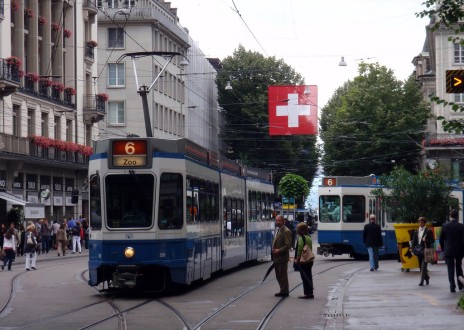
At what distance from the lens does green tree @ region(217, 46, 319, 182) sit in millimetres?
89062

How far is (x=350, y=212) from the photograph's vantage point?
137 feet

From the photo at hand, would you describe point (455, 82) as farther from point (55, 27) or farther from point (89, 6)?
point (89, 6)

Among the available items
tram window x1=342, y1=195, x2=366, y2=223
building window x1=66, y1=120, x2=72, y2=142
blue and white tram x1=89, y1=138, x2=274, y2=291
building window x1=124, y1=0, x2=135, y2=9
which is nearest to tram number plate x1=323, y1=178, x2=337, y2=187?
tram window x1=342, y1=195, x2=366, y2=223

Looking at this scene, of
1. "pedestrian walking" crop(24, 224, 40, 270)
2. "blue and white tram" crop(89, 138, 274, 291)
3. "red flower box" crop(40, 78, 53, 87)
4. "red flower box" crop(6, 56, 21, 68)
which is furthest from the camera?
"red flower box" crop(40, 78, 53, 87)

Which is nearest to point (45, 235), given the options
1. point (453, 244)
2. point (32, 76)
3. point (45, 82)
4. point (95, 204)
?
point (32, 76)

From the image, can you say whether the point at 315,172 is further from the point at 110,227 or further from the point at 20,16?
the point at 110,227

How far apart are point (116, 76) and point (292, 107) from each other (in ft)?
150

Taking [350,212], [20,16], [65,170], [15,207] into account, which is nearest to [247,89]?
[65,170]

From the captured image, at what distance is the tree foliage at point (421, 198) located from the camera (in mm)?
34500

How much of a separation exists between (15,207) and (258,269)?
59.6 feet

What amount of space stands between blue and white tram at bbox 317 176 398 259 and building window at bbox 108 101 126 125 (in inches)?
1696

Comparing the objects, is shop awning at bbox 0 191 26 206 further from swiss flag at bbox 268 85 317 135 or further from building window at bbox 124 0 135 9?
building window at bbox 124 0 135 9

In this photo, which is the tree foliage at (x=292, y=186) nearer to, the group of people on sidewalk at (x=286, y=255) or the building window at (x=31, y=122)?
the building window at (x=31, y=122)

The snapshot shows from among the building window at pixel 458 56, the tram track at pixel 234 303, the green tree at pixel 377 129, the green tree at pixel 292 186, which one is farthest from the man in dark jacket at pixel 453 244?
the building window at pixel 458 56
